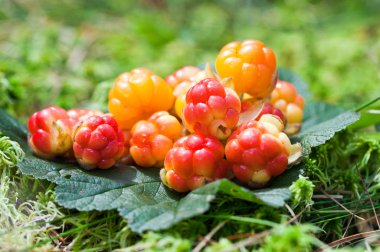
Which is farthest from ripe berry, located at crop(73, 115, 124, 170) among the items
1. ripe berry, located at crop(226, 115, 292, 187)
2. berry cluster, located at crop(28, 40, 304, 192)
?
ripe berry, located at crop(226, 115, 292, 187)

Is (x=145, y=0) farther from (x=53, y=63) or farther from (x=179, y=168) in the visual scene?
(x=179, y=168)

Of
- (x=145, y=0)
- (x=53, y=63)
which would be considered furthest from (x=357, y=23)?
(x=53, y=63)

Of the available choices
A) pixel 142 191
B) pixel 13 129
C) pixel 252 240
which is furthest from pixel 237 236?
pixel 13 129

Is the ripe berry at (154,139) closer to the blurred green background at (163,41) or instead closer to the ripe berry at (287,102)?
the ripe berry at (287,102)

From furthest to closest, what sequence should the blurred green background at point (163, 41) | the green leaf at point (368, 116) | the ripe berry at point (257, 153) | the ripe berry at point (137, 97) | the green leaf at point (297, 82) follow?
the blurred green background at point (163, 41), the green leaf at point (297, 82), the green leaf at point (368, 116), the ripe berry at point (137, 97), the ripe berry at point (257, 153)

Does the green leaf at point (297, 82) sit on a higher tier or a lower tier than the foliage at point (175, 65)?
higher

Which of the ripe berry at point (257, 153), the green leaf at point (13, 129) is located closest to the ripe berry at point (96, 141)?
the green leaf at point (13, 129)
